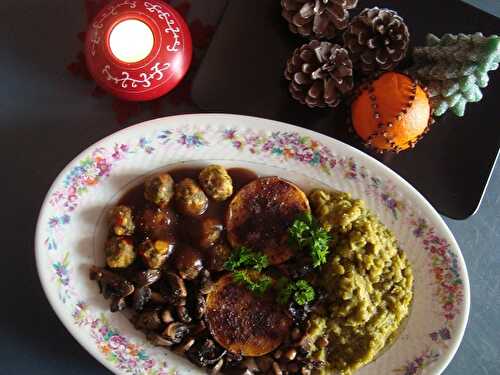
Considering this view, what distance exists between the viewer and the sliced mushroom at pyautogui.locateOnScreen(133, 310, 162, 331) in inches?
71.0

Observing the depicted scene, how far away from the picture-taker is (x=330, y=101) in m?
1.88

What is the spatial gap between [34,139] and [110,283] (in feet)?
2.18

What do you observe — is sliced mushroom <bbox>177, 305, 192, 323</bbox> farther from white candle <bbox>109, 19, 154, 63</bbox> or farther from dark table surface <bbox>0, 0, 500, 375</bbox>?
white candle <bbox>109, 19, 154, 63</bbox>

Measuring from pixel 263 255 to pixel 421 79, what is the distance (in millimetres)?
861

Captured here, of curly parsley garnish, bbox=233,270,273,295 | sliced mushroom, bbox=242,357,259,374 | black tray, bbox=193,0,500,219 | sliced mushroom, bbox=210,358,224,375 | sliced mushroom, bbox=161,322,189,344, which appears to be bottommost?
sliced mushroom, bbox=210,358,224,375

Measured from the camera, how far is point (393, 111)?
1.76 meters

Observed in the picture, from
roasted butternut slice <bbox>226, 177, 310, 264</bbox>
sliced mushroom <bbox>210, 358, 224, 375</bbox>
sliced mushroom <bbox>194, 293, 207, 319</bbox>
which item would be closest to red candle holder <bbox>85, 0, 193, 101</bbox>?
roasted butternut slice <bbox>226, 177, 310, 264</bbox>

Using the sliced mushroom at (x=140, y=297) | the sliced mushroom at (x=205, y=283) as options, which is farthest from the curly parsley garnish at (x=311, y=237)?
the sliced mushroom at (x=140, y=297)

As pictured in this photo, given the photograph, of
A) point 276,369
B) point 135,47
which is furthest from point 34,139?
point 276,369

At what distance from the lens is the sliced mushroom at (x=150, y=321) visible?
180 centimetres

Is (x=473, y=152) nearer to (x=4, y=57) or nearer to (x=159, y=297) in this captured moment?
(x=159, y=297)

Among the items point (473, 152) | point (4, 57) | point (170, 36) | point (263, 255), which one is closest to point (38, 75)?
point (4, 57)

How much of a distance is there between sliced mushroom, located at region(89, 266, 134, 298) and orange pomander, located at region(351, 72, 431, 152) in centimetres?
100

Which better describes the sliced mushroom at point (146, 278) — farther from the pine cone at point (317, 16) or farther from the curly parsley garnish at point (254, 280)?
the pine cone at point (317, 16)
